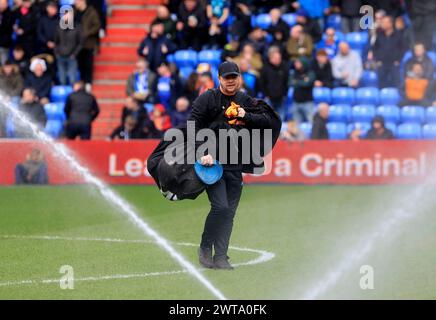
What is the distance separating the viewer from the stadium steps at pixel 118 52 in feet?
99.0

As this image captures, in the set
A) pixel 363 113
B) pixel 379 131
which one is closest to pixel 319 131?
pixel 379 131

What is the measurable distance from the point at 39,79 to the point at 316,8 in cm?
707

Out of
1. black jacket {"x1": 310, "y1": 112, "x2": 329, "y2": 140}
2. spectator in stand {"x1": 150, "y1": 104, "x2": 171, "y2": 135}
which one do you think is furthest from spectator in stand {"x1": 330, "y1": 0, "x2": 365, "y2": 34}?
spectator in stand {"x1": 150, "y1": 104, "x2": 171, "y2": 135}

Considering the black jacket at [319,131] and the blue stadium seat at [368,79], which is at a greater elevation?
the blue stadium seat at [368,79]

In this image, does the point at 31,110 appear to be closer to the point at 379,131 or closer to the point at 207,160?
the point at 379,131

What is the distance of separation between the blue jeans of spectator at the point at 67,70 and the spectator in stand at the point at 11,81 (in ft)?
4.72

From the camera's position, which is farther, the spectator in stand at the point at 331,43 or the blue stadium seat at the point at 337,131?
the spectator in stand at the point at 331,43

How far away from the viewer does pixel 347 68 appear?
93.7 feet

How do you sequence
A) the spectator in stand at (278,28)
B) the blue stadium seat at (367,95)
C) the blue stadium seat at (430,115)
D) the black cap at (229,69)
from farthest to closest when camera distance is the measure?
the spectator in stand at (278,28), the blue stadium seat at (367,95), the blue stadium seat at (430,115), the black cap at (229,69)

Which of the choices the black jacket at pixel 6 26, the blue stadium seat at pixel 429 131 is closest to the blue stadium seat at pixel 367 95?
the blue stadium seat at pixel 429 131

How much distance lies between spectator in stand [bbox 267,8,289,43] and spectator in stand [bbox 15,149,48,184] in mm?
6789

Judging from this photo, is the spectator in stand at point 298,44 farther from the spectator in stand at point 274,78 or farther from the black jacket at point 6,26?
the black jacket at point 6,26

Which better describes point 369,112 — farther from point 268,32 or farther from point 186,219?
point 186,219

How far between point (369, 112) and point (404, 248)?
12.5m
